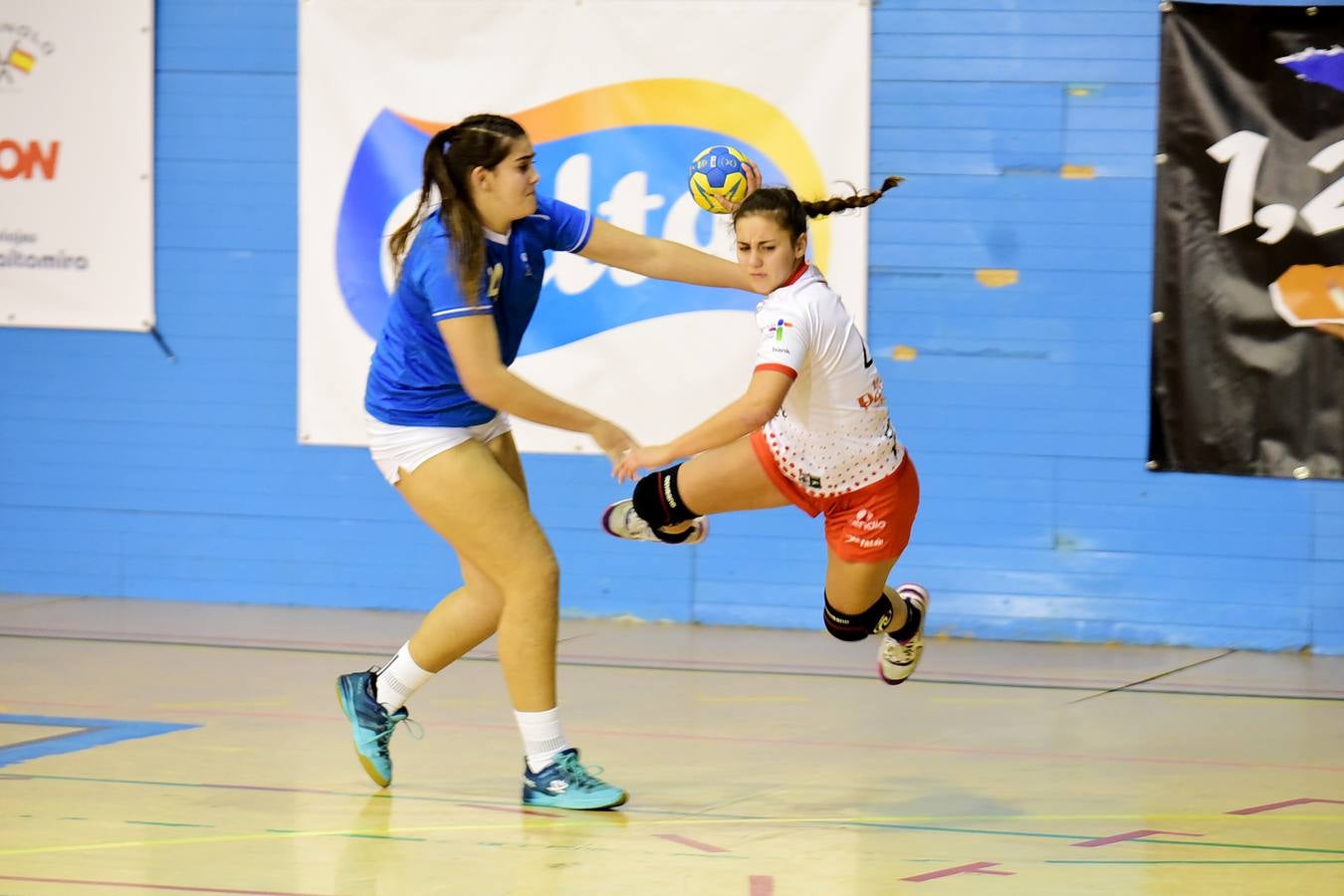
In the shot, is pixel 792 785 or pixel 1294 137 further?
pixel 1294 137

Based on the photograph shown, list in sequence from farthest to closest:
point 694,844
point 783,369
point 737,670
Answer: point 737,670 → point 783,369 → point 694,844

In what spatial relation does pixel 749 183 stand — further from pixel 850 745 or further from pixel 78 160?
pixel 78 160

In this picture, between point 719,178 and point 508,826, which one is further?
point 719,178

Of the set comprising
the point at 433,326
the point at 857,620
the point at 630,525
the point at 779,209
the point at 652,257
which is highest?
the point at 779,209

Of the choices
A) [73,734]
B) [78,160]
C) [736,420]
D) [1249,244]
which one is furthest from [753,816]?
[78,160]

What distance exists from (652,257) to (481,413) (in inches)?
28.2

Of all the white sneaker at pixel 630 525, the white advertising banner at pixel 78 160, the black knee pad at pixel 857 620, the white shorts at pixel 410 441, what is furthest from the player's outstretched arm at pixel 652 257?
the white advertising banner at pixel 78 160

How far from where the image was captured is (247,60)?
8234mm

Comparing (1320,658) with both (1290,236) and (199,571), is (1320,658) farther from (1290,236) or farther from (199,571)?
(199,571)

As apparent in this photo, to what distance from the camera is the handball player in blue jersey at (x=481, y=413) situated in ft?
14.9

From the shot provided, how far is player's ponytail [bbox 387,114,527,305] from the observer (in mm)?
4543

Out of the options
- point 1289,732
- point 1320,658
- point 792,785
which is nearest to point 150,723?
→ point 792,785

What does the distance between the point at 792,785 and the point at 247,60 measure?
4.73 meters

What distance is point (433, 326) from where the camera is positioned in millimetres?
4691
